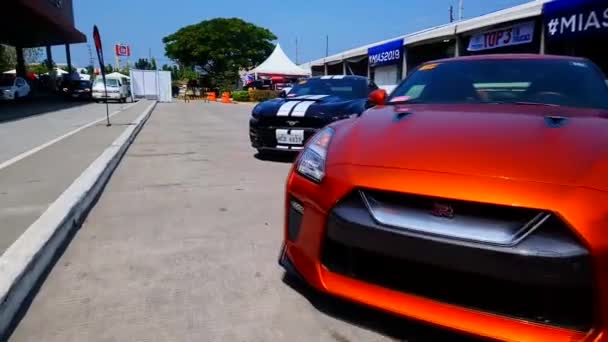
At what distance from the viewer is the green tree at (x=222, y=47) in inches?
2127

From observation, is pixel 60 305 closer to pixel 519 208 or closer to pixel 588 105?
pixel 519 208

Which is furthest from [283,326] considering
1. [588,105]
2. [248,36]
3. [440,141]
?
[248,36]

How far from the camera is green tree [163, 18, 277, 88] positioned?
54.0 m

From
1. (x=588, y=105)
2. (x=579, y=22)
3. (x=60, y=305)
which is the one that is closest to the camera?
(x=60, y=305)

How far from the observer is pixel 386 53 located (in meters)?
21.4

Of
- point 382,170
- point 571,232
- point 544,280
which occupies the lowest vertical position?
point 544,280

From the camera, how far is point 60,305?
7.47 feet

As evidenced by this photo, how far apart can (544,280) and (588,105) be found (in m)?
1.50

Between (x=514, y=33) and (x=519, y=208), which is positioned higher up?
(x=514, y=33)

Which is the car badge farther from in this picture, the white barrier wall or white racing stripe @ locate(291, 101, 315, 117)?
the white barrier wall

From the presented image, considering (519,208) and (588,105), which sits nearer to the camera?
(519,208)

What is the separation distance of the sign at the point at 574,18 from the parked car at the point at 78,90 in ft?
88.8

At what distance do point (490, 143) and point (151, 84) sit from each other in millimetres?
37912

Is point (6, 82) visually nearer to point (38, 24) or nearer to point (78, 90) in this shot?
point (38, 24)
